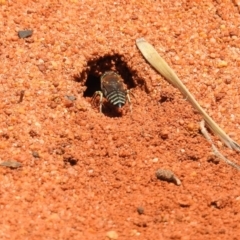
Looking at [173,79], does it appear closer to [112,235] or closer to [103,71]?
[103,71]

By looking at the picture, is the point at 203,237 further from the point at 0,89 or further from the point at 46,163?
the point at 0,89

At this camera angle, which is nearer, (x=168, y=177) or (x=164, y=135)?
(x=168, y=177)

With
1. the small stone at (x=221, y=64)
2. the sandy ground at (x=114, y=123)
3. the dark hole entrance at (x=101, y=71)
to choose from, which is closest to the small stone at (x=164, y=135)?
the sandy ground at (x=114, y=123)

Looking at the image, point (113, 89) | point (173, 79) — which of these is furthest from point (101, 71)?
point (173, 79)

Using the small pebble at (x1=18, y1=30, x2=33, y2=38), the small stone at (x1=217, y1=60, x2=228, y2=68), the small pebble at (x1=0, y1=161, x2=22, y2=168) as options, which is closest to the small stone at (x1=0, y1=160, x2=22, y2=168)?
the small pebble at (x1=0, y1=161, x2=22, y2=168)

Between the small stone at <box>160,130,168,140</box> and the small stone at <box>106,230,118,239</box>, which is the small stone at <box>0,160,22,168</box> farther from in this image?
the small stone at <box>160,130,168,140</box>

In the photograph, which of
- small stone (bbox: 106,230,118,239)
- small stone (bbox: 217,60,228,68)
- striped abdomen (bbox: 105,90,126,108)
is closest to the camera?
small stone (bbox: 106,230,118,239)
